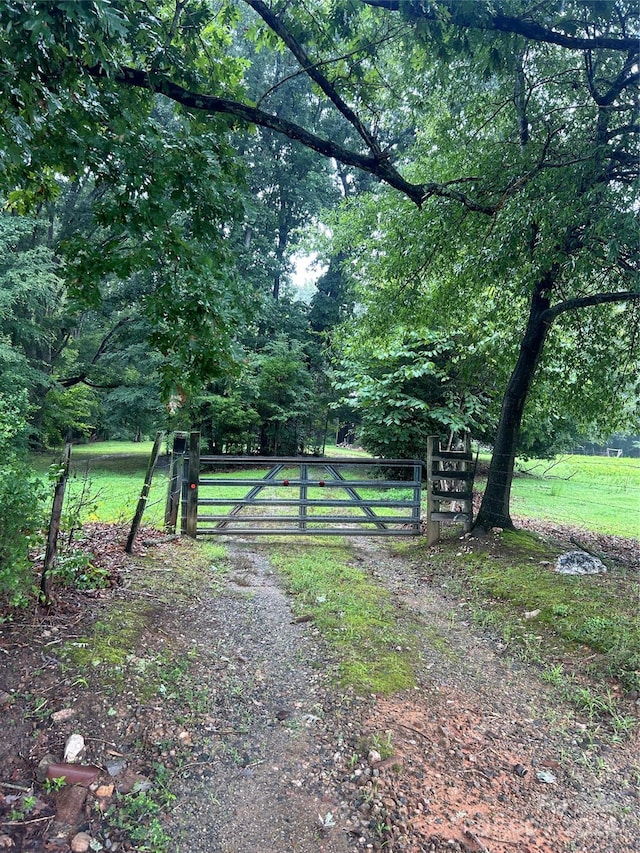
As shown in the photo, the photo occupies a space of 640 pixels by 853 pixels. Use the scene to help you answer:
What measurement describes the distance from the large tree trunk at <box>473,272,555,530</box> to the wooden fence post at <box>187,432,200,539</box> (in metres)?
4.27

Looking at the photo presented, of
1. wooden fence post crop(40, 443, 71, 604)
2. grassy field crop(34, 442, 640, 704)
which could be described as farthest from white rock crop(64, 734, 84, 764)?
grassy field crop(34, 442, 640, 704)

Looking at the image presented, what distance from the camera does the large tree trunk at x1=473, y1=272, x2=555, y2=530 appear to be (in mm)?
6730

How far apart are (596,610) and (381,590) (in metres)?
2.05

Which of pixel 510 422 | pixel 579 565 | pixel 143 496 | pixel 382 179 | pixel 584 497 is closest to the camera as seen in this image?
pixel 382 179

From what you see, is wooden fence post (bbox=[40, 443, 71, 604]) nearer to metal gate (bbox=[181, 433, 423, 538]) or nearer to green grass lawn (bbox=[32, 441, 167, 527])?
green grass lawn (bbox=[32, 441, 167, 527])

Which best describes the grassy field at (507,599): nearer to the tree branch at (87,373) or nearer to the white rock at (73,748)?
the white rock at (73,748)

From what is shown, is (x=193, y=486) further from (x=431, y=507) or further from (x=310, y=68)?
(x=310, y=68)

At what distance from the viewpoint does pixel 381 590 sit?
5.15m

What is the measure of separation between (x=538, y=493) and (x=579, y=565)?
35.9ft

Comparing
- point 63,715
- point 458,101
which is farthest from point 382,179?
point 63,715

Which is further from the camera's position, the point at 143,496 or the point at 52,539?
the point at 143,496

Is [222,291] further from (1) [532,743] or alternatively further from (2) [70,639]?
(1) [532,743]

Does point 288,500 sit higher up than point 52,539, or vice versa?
point 52,539

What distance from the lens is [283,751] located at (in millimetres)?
2457
